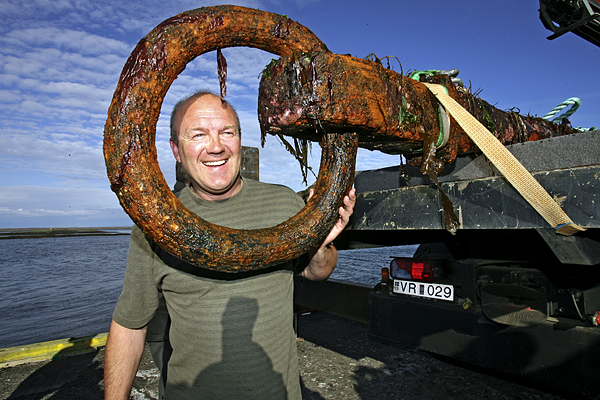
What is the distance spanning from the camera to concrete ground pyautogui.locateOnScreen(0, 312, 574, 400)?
3.11 metres

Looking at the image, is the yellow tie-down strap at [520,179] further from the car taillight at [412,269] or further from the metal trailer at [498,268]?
the car taillight at [412,269]

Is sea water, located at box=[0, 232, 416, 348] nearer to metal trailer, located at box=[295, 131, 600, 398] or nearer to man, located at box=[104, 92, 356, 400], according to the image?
metal trailer, located at box=[295, 131, 600, 398]

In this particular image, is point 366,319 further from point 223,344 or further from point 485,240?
point 223,344

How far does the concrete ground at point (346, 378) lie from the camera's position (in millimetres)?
3113

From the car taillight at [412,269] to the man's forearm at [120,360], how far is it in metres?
1.95

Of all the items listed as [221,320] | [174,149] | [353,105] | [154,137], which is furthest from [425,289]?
[154,137]

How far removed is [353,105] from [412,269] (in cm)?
184

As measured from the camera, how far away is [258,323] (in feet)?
5.35

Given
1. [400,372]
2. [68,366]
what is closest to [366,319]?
[400,372]

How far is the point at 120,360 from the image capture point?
5.62ft

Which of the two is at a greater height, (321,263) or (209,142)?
(209,142)

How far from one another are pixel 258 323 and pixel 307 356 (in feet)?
8.81

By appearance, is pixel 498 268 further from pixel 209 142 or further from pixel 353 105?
pixel 209 142

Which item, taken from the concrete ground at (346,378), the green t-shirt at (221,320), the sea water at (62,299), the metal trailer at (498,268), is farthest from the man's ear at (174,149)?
the sea water at (62,299)
